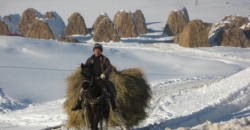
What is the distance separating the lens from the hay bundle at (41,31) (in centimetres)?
4034

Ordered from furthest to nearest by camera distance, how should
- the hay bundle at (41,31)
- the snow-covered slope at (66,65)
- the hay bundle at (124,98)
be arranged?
1. the hay bundle at (41,31)
2. the snow-covered slope at (66,65)
3. the hay bundle at (124,98)

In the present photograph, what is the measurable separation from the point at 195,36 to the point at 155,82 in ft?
62.5

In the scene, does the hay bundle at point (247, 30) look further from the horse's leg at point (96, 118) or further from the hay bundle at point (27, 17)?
the horse's leg at point (96, 118)

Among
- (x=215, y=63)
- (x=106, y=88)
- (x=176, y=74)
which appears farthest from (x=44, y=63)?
(x=106, y=88)

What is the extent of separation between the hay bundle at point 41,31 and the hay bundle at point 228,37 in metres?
15.1

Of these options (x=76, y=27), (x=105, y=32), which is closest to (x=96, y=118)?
(x=105, y=32)

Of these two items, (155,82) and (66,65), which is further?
(66,65)

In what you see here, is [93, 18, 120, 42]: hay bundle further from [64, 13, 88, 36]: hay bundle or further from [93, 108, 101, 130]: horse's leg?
[93, 108, 101, 130]: horse's leg

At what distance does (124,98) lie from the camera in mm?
8250

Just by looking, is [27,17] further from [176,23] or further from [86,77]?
[86,77]

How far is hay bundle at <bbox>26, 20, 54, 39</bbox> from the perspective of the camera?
40344mm

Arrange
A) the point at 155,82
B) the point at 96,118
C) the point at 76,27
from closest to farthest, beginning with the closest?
the point at 96,118, the point at 155,82, the point at 76,27

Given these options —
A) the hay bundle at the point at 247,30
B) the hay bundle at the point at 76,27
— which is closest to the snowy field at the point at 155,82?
the hay bundle at the point at 76,27

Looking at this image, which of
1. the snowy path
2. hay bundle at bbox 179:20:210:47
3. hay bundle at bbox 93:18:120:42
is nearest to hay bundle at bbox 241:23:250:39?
hay bundle at bbox 179:20:210:47
